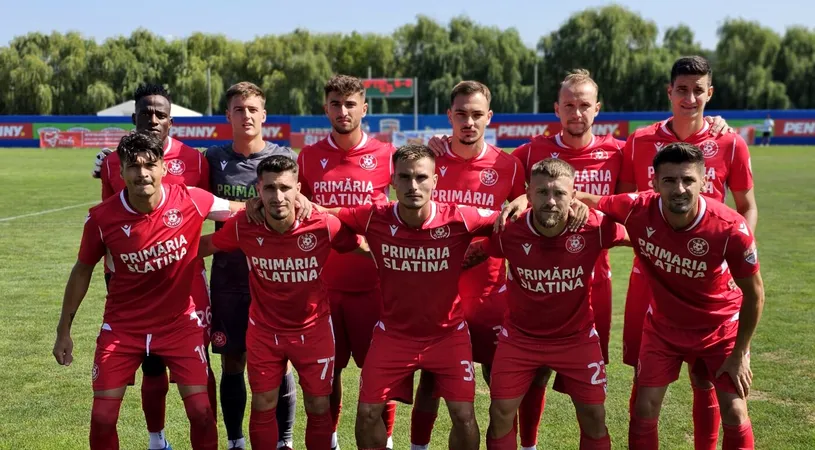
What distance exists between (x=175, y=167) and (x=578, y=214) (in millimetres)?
2728

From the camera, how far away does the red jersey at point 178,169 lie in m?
5.20

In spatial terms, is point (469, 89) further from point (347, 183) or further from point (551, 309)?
point (551, 309)

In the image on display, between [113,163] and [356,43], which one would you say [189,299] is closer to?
[113,163]

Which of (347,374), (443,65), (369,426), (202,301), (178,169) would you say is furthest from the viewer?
(443,65)

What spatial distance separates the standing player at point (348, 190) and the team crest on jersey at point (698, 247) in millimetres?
1942

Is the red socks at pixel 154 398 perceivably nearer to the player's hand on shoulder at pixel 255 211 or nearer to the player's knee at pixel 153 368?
the player's knee at pixel 153 368

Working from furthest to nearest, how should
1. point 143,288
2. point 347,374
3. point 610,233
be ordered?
point 347,374
point 143,288
point 610,233

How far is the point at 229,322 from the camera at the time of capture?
5.12 metres

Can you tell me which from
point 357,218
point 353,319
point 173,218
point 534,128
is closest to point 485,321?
point 353,319

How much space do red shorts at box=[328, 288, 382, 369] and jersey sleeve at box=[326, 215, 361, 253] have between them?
507 millimetres

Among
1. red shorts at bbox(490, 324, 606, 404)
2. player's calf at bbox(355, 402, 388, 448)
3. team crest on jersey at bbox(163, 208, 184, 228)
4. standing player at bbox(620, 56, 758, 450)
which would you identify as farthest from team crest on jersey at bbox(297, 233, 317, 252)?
standing player at bbox(620, 56, 758, 450)

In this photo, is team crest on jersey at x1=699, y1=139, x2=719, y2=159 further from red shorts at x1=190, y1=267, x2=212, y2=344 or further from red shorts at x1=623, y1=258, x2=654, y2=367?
red shorts at x1=190, y1=267, x2=212, y2=344

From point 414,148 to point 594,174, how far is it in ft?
4.28

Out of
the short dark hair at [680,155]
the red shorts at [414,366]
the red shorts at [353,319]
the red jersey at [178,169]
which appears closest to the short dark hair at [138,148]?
the red jersey at [178,169]
